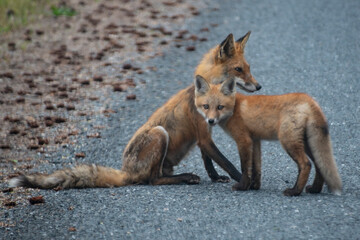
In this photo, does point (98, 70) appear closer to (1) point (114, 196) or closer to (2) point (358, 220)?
(1) point (114, 196)

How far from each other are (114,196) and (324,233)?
7.99 feet

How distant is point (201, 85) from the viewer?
6.08 meters

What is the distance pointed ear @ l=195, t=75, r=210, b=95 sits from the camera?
6.03m

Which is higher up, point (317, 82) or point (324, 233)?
point (317, 82)

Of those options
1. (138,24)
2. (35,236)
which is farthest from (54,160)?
(138,24)

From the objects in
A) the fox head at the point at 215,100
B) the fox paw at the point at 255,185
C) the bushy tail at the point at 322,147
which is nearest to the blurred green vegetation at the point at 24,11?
the fox head at the point at 215,100

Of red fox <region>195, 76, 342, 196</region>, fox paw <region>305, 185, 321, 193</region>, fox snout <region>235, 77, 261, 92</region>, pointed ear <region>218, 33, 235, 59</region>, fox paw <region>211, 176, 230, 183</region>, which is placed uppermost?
pointed ear <region>218, 33, 235, 59</region>

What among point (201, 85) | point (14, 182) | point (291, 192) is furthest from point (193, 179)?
point (14, 182)

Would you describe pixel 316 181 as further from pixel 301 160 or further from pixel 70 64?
pixel 70 64

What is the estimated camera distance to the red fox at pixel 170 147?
604cm

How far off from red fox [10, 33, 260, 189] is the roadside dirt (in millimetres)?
885

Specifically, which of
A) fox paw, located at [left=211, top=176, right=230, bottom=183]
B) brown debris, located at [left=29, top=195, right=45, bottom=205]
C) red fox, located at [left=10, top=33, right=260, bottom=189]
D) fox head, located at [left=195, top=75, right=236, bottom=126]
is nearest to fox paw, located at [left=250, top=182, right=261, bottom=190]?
red fox, located at [left=10, top=33, right=260, bottom=189]

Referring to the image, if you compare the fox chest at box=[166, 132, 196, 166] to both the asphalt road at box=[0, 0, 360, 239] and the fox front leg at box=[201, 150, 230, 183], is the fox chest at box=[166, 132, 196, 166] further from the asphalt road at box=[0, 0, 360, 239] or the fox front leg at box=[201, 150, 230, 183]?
the asphalt road at box=[0, 0, 360, 239]

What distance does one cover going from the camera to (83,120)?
27.9 feet
